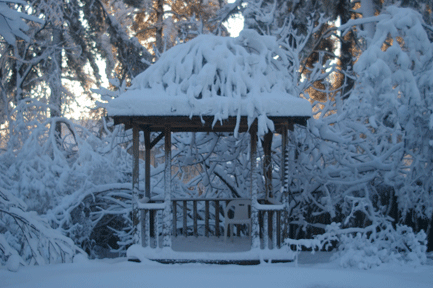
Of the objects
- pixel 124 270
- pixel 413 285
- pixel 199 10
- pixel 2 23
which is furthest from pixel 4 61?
pixel 413 285

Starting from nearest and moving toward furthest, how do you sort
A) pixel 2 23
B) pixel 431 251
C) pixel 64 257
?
pixel 2 23, pixel 64 257, pixel 431 251

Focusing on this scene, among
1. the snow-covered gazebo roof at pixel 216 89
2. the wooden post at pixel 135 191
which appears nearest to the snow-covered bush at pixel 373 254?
the snow-covered gazebo roof at pixel 216 89

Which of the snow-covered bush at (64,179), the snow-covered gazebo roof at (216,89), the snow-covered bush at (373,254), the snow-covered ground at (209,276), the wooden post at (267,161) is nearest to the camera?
the snow-covered ground at (209,276)

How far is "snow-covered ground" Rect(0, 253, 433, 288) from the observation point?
495cm

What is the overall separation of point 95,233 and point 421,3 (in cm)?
1312

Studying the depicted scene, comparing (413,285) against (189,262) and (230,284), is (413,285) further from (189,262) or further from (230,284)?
(189,262)

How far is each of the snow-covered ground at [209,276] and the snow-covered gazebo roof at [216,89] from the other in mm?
2081

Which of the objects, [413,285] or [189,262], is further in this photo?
[189,262]

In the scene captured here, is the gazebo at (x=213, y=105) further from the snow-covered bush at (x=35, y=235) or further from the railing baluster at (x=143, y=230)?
the snow-covered bush at (x=35, y=235)

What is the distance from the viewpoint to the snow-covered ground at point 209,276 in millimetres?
4953

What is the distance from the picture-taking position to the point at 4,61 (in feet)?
46.0

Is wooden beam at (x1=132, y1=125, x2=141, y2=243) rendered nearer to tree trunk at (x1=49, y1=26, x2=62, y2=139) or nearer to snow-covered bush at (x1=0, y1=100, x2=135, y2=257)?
snow-covered bush at (x1=0, y1=100, x2=135, y2=257)

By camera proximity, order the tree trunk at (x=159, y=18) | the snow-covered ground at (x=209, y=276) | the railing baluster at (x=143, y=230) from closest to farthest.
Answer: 1. the snow-covered ground at (x=209, y=276)
2. the railing baluster at (x=143, y=230)
3. the tree trunk at (x=159, y=18)

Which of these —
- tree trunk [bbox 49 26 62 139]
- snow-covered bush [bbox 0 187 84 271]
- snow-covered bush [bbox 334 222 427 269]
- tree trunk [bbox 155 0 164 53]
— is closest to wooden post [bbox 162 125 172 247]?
snow-covered bush [bbox 0 187 84 271]
